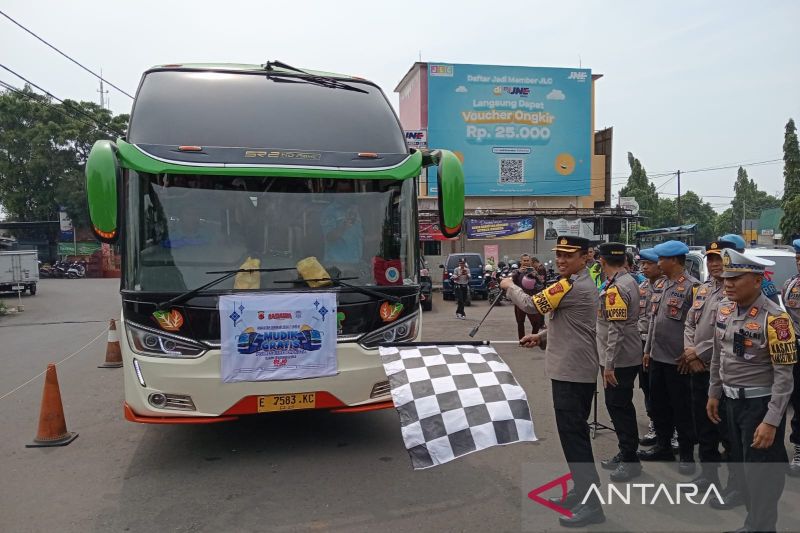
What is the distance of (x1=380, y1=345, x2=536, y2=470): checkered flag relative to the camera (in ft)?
12.5

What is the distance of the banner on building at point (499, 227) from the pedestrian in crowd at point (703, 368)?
1037 inches

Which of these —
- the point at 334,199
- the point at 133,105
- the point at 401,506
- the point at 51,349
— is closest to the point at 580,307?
the point at 401,506

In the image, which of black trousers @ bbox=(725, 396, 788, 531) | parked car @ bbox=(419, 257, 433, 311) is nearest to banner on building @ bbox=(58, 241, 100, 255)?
parked car @ bbox=(419, 257, 433, 311)

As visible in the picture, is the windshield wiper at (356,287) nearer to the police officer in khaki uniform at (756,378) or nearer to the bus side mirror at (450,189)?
the bus side mirror at (450,189)

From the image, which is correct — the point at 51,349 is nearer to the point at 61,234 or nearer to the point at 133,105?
the point at 133,105

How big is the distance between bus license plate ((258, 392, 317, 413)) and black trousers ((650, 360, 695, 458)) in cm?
289

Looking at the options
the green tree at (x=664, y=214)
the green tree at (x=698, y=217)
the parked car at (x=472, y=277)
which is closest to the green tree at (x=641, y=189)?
the green tree at (x=664, y=214)

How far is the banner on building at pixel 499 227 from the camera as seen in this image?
31.0 m

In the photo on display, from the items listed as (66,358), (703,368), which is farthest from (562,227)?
(703,368)

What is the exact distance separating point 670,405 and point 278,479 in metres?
3.31

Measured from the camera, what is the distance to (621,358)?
496cm

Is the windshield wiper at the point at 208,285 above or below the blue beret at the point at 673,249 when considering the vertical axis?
below

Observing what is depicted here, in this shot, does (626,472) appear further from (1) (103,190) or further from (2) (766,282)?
(1) (103,190)

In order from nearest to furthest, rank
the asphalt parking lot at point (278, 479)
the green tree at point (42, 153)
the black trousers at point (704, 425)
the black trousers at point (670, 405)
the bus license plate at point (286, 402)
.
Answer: the asphalt parking lot at point (278, 479), the black trousers at point (704, 425), the black trousers at point (670, 405), the bus license plate at point (286, 402), the green tree at point (42, 153)
